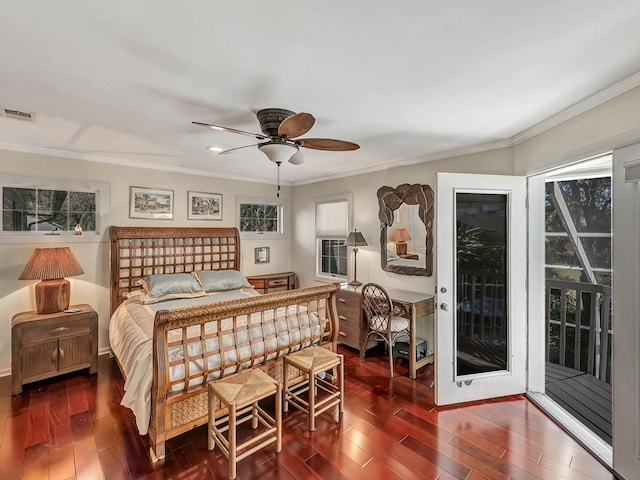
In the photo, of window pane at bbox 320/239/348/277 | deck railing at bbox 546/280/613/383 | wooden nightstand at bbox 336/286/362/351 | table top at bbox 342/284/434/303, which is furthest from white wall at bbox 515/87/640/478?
window pane at bbox 320/239/348/277

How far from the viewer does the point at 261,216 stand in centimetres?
558

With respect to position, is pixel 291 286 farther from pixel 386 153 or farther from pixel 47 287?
pixel 47 287

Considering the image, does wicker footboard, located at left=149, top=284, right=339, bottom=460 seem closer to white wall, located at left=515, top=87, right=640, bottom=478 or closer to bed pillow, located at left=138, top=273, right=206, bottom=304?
bed pillow, located at left=138, top=273, right=206, bottom=304

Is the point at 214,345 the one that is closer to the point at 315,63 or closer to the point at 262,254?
the point at 315,63

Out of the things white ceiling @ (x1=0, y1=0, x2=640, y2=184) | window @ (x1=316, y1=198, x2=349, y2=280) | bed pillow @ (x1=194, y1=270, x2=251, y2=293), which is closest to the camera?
white ceiling @ (x1=0, y1=0, x2=640, y2=184)

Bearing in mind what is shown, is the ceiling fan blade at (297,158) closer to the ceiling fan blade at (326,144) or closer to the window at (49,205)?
the ceiling fan blade at (326,144)

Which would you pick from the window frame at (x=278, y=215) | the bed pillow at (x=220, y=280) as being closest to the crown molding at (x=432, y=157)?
the window frame at (x=278, y=215)

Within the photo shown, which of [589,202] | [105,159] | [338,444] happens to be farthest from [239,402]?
[589,202]

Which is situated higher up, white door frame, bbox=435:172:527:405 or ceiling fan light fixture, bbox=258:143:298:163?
ceiling fan light fixture, bbox=258:143:298:163

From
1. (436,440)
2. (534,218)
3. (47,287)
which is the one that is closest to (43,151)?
(47,287)

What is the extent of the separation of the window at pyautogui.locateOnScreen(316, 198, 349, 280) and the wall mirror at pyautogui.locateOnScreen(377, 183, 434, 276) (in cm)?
77

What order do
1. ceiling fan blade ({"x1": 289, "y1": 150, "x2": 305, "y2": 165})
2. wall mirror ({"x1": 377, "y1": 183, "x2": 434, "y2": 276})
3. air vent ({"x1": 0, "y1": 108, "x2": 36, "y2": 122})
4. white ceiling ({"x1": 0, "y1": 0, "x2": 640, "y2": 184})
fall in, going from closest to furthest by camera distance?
white ceiling ({"x1": 0, "y1": 0, "x2": 640, "y2": 184}) → air vent ({"x1": 0, "y1": 108, "x2": 36, "y2": 122}) → ceiling fan blade ({"x1": 289, "y1": 150, "x2": 305, "y2": 165}) → wall mirror ({"x1": 377, "y1": 183, "x2": 434, "y2": 276})

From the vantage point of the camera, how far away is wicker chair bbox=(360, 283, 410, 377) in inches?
136

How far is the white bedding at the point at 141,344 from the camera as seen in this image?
214 centimetres
